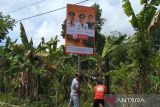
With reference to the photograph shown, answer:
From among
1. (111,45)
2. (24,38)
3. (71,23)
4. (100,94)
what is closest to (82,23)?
(71,23)

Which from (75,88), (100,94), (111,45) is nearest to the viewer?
(100,94)

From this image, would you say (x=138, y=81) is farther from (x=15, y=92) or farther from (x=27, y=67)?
(x=15, y=92)

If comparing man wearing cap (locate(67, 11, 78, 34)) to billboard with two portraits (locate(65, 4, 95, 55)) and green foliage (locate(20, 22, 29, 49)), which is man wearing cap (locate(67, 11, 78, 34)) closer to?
billboard with two portraits (locate(65, 4, 95, 55))

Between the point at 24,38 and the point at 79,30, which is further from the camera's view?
the point at 24,38

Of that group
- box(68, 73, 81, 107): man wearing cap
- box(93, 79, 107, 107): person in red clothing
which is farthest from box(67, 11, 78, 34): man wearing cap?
box(93, 79, 107, 107): person in red clothing

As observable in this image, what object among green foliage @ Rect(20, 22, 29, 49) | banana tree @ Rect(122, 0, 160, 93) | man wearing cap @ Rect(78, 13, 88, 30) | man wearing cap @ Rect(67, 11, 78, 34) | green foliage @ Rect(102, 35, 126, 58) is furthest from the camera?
green foliage @ Rect(20, 22, 29, 49)

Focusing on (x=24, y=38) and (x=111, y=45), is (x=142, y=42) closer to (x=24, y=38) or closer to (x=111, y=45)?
(x=111, y=45)

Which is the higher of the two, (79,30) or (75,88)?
(79,30)

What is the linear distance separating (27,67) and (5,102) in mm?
2615

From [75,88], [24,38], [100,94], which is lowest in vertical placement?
[100,94]

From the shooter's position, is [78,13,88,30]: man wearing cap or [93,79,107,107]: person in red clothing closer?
[93,79,107,107]: person in red clothing

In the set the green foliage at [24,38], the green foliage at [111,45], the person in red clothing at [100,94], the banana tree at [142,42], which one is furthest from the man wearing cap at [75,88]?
the green foliage at [24,38]

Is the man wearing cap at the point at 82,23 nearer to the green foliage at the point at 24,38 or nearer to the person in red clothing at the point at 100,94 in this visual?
the person in red clothing at the point at 100,94

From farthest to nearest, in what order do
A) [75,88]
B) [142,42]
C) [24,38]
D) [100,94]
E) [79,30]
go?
[24,38] → [142,42] → [79,30] → [75,88] → [100,94]
